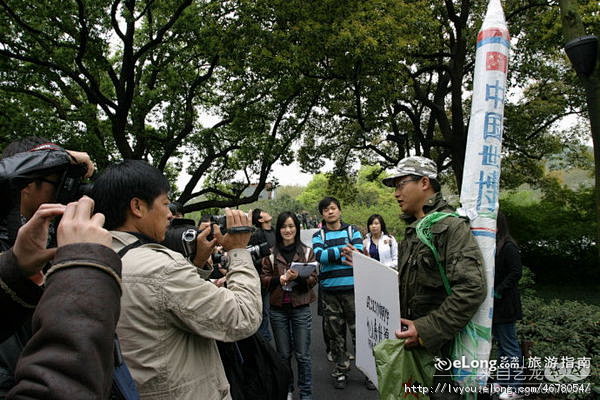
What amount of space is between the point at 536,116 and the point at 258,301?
14106 mm

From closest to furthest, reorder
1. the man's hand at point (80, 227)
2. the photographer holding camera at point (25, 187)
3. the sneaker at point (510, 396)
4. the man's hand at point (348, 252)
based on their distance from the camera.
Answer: the man's hand at point (80, 227) < the photographer holding camera at point (25, 187) < the sneaker at point (510, 396) < the man's hand at point (348, 252)

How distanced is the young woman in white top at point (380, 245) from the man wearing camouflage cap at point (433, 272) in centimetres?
332

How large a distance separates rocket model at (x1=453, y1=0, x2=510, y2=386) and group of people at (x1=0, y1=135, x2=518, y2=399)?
11cm

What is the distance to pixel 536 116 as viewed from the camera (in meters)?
13.2

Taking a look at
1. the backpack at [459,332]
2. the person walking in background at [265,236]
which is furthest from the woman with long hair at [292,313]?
the backpack at [459,332]

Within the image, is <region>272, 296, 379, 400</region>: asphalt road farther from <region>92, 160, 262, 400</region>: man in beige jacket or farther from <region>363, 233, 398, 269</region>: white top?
<region>92, 160, 262, 400</region>: man in beige jacket

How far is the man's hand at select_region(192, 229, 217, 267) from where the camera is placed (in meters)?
2.02

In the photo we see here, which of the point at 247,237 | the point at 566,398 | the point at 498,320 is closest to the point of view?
the point at 247,237

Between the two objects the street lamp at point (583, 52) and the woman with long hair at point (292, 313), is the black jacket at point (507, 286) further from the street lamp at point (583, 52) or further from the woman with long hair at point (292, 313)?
the street lamp at point (583, 52)

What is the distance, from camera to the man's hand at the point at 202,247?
2023mm

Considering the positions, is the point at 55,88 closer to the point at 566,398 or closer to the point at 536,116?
the point at 566,398

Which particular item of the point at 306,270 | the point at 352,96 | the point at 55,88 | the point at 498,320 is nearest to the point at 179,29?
the point at 55,88

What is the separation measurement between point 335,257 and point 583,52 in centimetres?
322

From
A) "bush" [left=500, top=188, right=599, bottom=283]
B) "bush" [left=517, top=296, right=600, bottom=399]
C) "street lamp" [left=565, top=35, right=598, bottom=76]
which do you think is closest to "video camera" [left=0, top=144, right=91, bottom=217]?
"bush" [left=517, top=296, right=600, bottom=399]
